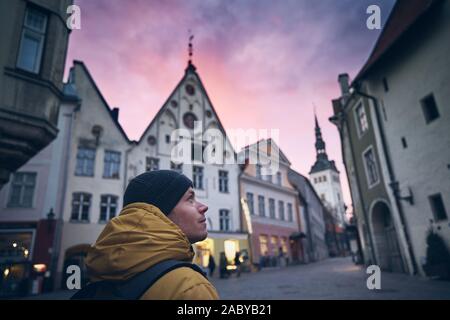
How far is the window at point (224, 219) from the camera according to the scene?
22562 millimetres

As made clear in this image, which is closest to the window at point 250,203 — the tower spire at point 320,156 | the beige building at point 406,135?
the beige building at point 406,135

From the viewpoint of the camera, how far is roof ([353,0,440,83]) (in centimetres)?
1016

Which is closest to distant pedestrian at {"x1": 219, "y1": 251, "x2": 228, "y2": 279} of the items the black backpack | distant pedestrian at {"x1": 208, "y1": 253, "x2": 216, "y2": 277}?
distant pedestrian at {"x1": 208, "y1": 253, "x2": 216, "y2": 277}

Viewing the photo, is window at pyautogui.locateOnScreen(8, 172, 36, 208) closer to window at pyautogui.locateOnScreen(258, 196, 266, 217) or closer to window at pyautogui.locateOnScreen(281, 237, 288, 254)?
window at pyautogui.locateOnScreen(258, 196, 266, 217)

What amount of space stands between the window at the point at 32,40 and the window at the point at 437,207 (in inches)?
522

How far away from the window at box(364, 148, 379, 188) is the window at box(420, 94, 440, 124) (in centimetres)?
420

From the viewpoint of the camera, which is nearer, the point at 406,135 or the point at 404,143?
the point at 406,135

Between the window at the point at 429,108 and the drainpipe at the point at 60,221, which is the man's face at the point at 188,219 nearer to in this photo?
the window at the point at 429,108

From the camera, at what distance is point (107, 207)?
1756 centimetres

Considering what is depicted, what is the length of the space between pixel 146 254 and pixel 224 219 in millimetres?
22095

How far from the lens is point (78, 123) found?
58.3 ft

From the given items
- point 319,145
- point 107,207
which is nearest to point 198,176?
point 107,207

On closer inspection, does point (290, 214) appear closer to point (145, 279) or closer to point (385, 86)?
point (385, 86)
